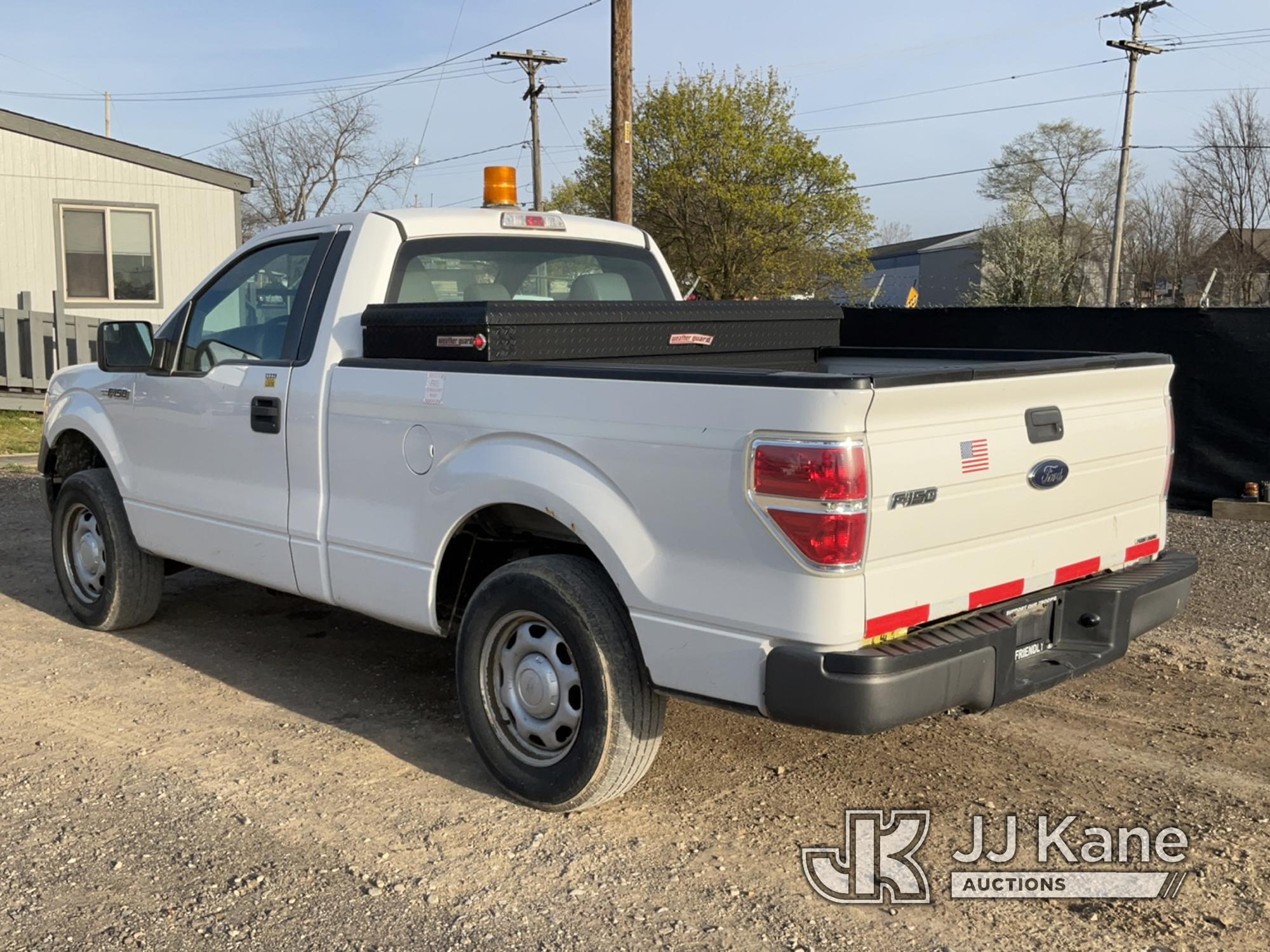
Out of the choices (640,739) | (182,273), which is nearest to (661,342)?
(640,739)

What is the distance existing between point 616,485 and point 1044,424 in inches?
51.1

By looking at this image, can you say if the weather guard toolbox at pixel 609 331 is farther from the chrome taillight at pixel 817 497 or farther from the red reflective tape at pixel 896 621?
the red reflective tape at pixel 896 621

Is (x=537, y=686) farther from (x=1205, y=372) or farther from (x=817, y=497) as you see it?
(x=1205, y=372)

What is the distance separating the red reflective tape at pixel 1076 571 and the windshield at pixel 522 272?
2416mm

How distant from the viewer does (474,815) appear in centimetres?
394

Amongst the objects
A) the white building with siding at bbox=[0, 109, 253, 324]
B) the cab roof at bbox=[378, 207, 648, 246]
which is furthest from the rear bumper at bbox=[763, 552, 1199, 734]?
the white building with siding at bbox=[0, 109, 253, 324]

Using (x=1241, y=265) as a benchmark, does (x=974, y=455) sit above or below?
below

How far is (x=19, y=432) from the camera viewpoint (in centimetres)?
1443

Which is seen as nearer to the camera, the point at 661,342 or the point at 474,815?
the point at 474,815

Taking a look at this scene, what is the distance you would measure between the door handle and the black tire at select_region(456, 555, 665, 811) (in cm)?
126

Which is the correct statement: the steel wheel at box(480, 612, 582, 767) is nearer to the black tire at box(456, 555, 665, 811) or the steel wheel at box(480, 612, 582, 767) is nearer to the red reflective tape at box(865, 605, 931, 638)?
the black tire at box(456, 555, 665, 811)

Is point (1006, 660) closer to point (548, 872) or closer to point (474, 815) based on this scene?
point (548, 872)

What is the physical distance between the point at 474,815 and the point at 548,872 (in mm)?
478

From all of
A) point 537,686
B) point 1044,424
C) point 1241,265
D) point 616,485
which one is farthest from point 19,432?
point 1241,265
